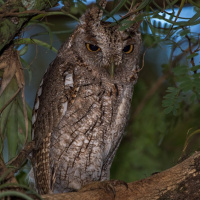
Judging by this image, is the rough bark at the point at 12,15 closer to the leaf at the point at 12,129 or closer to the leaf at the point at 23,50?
the leaf at the point at 23,50

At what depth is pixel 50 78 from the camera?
1.95 meters

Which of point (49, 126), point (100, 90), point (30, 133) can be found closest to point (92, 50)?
point (100, 90)

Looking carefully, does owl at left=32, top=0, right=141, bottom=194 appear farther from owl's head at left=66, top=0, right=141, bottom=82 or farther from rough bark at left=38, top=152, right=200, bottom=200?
rough bark at left=38, top=152, right=200, bottom=200

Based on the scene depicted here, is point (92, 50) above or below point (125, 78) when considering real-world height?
above

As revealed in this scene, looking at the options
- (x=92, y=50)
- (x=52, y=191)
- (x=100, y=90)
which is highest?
(x=92, y=50)

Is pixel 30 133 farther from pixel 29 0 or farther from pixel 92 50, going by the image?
pixel 29 0

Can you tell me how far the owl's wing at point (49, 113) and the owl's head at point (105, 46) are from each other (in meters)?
0.14

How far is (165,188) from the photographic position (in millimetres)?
1328

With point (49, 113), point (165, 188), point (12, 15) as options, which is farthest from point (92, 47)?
point (165, 188)

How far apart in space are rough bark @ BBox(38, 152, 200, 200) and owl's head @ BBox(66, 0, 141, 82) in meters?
0.71

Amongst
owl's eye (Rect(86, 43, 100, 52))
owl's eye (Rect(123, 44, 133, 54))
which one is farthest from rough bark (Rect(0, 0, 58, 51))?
owl's eye (Rect(123, 44, 133, 54))

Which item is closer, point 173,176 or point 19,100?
point 173,176

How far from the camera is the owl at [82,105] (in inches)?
73.2

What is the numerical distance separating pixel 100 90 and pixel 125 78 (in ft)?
0.65
